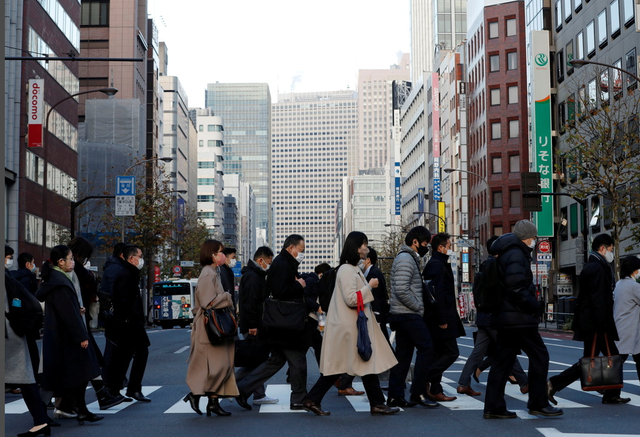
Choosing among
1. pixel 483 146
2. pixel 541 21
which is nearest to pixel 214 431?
pixel 541 21

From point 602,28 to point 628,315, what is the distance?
3936cm

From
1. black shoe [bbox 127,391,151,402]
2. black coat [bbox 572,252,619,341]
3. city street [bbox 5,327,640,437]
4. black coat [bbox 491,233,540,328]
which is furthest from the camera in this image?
black shoe [bbox 127,391,151,402]

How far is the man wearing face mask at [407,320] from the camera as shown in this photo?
1060 cm

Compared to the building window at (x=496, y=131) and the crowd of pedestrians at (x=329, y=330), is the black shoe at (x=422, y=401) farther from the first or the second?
the building window at (x=496, y=131)

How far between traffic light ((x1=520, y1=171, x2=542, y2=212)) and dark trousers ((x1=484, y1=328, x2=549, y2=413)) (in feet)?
82.7

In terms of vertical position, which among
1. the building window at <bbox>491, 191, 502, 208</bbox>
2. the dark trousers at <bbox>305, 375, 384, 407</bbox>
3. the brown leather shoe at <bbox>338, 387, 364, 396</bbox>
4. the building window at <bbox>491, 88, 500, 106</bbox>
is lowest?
the brown leather shoe at <bbox>338, 387, 364, 396</bbox>

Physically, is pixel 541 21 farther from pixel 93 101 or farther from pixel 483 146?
pixel 93 101

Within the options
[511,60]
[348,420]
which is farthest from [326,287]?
[511,60]

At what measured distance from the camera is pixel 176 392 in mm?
13406

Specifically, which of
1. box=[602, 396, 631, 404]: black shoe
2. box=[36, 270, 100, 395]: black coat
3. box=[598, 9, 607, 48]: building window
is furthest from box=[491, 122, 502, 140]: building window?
box=[36, 270, 100, 395]: black coat

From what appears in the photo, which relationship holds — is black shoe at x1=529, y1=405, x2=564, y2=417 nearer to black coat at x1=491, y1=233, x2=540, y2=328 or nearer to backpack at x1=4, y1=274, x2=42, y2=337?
black coat at x1=491, y1=233, x2=540, y2=328

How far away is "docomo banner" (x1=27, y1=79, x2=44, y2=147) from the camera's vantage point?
45.0m

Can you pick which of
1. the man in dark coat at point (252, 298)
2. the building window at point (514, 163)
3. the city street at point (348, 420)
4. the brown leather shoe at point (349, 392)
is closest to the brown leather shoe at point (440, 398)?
the city street at point (348, 420)

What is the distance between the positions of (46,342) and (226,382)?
2011 millimetres
